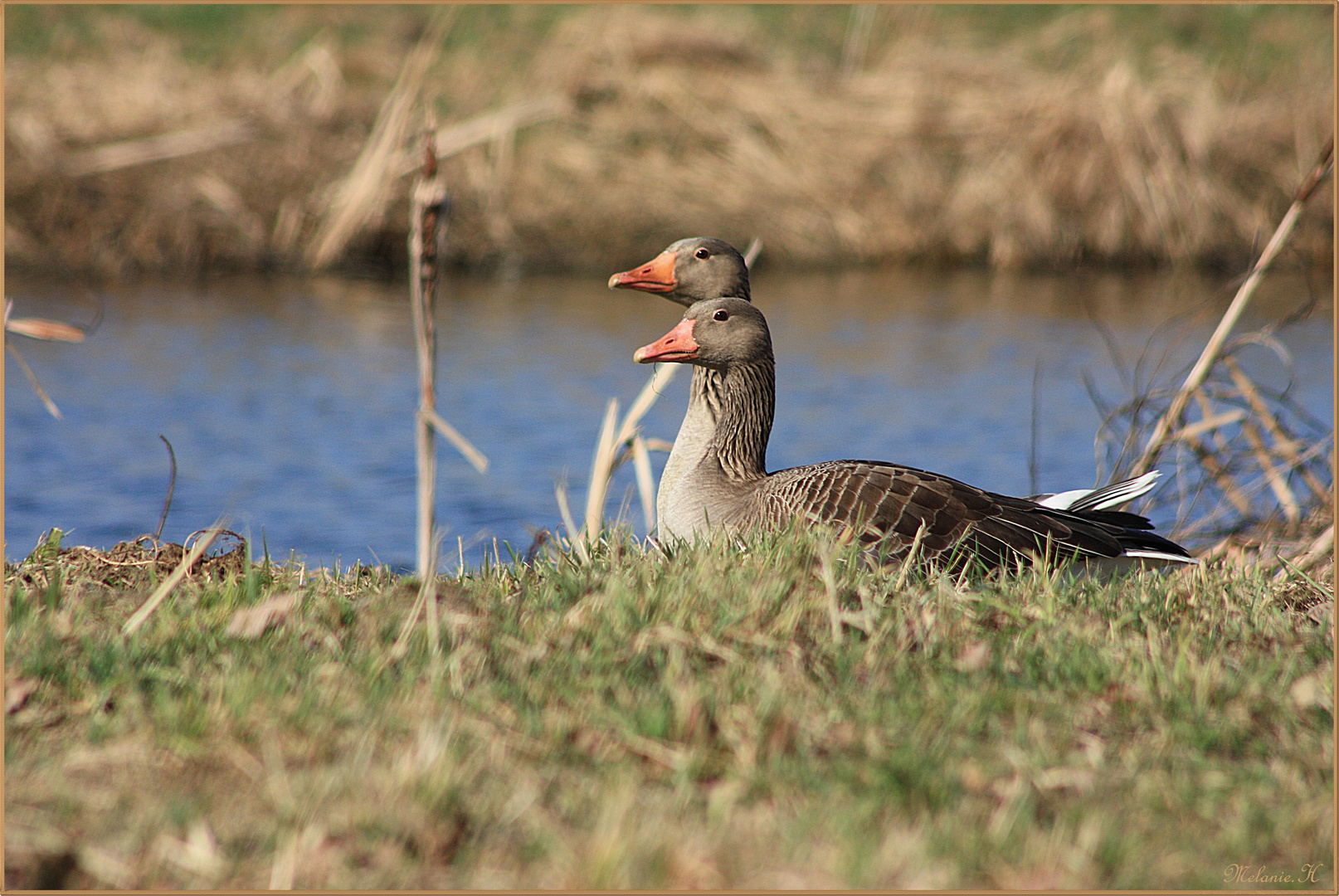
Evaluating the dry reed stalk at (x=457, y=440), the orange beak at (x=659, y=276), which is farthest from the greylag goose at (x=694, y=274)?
the dry reed stalk at (x=457, y=440)

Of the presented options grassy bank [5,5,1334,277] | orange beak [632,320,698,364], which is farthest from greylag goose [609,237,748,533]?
grassy bank [5,5,1334,277]

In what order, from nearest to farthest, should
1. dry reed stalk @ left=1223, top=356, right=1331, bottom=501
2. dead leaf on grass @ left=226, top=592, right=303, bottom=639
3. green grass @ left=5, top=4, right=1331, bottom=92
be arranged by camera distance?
1. dead leaf on grass @ left=226, top=592, right=303, bottom=639
2. dry reed stalk @ left=1223, top=356, right=1331, bottom=501
3. green grass @ left=5, top=4, right=1331, bottom=92

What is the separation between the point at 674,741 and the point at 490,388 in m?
Result: 9.69

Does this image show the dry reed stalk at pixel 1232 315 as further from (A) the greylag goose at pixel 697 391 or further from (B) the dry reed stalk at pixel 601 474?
(B) the dry reed stalk at pixel 601 474

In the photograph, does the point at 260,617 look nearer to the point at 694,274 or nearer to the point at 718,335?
the point at 718,335

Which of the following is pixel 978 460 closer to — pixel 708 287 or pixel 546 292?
pixel 708 287

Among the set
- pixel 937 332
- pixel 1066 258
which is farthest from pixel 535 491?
pixel 1066 258

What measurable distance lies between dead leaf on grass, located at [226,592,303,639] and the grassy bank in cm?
1241

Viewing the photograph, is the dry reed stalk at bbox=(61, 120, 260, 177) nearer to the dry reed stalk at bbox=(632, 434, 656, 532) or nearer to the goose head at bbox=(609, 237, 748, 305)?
the goose head at bbox=(609, 237, 748, 305)

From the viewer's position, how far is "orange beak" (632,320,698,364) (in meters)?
5.57

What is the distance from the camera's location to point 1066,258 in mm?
18453

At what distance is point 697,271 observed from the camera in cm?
639

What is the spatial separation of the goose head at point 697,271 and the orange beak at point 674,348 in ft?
2.48

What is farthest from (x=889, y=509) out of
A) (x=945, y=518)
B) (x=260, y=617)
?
(x=260, y=617)
